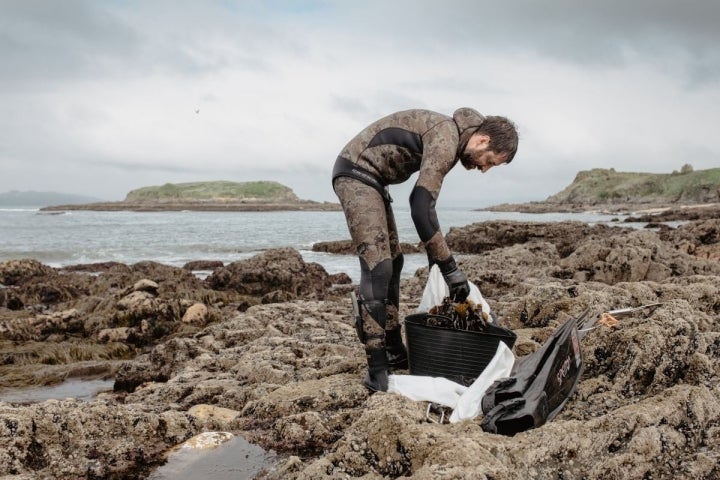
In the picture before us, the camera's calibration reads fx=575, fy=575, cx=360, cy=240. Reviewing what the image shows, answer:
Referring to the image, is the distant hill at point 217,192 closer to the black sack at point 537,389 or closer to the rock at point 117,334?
the rock at point 117,334

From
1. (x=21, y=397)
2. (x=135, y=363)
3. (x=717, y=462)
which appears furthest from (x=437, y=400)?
(x=21, y=397)

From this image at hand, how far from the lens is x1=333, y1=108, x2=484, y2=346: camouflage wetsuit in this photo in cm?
383

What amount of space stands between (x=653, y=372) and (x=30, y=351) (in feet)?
25.4

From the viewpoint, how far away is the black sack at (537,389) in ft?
10.0

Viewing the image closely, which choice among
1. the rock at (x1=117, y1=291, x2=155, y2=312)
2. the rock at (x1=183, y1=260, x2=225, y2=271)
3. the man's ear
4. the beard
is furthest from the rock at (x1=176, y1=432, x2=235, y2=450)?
the rock at (x1=183, y1=260, x2=225, y2=271)

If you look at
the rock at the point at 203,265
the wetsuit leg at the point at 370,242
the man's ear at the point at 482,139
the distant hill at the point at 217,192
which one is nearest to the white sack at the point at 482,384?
the wetsuit leg at the point at 370,242

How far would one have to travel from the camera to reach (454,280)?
3.89m

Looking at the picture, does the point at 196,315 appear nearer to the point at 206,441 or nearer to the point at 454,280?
the point at 206,441

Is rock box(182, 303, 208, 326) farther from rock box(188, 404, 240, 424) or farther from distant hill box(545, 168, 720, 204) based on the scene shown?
distant hill box(545, 168, 720, 204)

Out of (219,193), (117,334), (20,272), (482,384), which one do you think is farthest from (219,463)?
(219,193)

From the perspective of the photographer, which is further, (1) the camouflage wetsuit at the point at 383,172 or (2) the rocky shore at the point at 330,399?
(1) the camouflage wetsuit at the point at 383,172

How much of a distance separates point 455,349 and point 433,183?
1.11m

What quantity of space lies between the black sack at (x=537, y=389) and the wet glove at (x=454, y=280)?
1.99ft

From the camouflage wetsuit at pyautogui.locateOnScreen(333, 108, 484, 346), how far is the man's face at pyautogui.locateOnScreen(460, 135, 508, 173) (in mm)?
49
